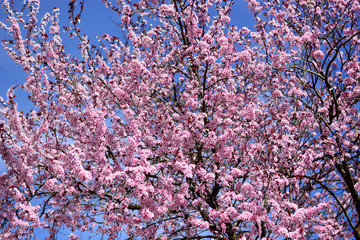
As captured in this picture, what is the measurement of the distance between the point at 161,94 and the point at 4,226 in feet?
20.7

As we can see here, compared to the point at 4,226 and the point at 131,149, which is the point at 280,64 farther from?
the point at 4,226

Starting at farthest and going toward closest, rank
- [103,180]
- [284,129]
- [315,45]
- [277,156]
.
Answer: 1. [315,45]
2. [284,129]
3. [277,156]
4. [103,180]

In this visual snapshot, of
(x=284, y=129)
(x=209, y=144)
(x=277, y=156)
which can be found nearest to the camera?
(x=209, y=144)

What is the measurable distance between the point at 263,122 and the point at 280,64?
1.99 meters

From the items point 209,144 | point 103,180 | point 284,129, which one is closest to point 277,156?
point 284,129

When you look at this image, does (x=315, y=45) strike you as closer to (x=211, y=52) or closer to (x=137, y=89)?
(x=211, y=52)

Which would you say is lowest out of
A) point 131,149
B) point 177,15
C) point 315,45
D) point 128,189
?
point 128,189

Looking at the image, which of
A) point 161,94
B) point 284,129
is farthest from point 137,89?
point 284,129

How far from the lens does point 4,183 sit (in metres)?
8.24

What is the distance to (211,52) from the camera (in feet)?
35.4

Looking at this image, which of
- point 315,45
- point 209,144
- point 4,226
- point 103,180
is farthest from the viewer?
point 315,45

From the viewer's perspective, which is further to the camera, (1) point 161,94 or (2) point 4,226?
(1) point 161,94

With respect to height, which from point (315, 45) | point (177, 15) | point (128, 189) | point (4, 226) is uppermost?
point (177, 15)

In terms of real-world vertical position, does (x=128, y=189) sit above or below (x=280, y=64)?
below
